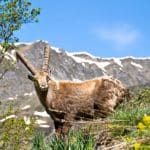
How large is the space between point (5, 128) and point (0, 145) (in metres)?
1.25

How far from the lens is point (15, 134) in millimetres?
19125

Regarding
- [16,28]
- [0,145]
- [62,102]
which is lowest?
[0,145]

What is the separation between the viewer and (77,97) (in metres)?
16.5

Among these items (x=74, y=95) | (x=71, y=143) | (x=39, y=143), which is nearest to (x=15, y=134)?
Result: (x=74, y=95)

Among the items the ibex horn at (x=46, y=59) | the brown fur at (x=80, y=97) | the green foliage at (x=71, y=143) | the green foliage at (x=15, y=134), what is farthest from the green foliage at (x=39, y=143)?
the green foliage at (x=15, y=134)

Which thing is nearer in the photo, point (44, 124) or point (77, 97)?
point (77, 97)

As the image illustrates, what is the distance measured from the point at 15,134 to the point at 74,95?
3.69m

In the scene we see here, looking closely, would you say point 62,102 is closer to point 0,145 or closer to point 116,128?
point 0,145

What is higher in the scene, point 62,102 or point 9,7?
point 9,7

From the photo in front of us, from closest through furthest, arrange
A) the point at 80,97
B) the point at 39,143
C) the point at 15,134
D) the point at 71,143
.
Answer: the point at 71,143
the point at 39,143
the point at 80,97
the point at 15,134

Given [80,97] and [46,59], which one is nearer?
[80,97]

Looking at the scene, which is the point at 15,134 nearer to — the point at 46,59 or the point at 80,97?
the point at 46,59

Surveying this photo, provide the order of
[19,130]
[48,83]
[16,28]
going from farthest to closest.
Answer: [16,28] → [19,130] → [48,83]

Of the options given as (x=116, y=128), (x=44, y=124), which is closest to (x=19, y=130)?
(x=116, y=128)
